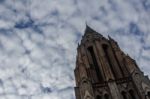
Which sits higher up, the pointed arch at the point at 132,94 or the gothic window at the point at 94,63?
the gothic window at the point at 94,63

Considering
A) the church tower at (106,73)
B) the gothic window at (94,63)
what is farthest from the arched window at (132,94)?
the gothic window at (94,63)

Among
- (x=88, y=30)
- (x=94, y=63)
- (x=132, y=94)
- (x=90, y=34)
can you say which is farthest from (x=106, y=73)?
(x=88, y=30)

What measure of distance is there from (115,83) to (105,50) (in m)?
8.63

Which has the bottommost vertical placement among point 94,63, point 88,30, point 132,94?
point 132,94

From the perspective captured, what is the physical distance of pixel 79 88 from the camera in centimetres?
3947

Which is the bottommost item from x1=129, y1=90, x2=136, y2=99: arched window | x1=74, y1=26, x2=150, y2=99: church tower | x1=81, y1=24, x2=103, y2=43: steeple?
x1=129, y1=90, x2=136, y2=99: arched window

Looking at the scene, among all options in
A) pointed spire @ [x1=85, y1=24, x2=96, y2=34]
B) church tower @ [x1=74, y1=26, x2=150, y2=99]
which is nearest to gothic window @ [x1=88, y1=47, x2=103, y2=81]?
church tower @ [x1=74, y1=26, x2=150, y2=99]

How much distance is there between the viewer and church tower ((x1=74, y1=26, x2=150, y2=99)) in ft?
119

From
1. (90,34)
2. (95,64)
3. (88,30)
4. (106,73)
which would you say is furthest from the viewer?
(88,30)

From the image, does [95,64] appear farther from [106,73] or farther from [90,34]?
[90,34]

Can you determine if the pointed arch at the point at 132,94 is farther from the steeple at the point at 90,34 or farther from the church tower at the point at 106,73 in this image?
the steeple at the point at 90,34

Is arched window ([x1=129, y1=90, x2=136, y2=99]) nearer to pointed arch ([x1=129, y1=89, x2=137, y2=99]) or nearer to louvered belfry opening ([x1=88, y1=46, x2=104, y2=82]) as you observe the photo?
pointed arch ([x1=129, y1=89, x2=137, y2=99])

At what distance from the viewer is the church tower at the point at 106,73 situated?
36.2 m

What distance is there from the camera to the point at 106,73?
128 feet
